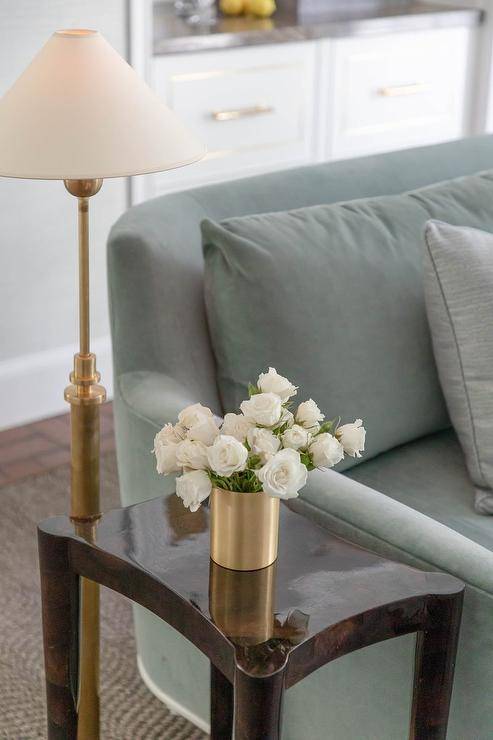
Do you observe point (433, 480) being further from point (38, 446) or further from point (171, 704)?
point (38, 446)

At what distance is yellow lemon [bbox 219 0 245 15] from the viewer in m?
3.38

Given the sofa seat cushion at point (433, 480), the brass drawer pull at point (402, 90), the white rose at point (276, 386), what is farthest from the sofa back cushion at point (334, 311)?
the brass drawer pull at point (402, 90)

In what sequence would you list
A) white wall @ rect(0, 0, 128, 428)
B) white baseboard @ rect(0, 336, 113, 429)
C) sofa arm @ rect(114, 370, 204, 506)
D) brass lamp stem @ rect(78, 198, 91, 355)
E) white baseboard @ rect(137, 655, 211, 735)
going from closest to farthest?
brass lamp stem @ rect(78, 198, 91, 355) < sofa arm @ rect(114, 370, 204, 506) < white baseboard @ rect(137, 655, 211, 735) < white wall @ rect(0, 0, 128, 428) < white baseboard @ rect(0, 336, 113, 429)

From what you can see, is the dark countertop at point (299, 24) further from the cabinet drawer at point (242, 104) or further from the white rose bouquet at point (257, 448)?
the white rose bouquet at point (257, 448)

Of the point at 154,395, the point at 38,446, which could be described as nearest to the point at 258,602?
the point at 154,395

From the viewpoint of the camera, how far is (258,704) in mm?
1058

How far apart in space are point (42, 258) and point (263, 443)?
1722 millimetres

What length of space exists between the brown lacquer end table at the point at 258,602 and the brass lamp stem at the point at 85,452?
103 mm

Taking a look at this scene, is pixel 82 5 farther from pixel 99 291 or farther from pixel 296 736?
pixel 296 736

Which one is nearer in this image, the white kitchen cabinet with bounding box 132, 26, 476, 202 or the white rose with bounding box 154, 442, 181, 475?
the white rose with bounding box 154, 442, 181, 475

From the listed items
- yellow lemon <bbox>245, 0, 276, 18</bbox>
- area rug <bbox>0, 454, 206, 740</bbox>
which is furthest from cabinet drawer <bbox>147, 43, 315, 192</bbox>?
area rug <bbox>0, 454, 206, 740</bbox>

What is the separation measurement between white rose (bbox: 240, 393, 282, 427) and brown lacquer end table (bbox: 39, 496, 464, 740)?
19 cm

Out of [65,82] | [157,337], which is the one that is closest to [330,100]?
[157,337]

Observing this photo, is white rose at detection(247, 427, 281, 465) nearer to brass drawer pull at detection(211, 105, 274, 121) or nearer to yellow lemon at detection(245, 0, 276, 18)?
brass drawer pull at detection(211, 105, 274, 121)
